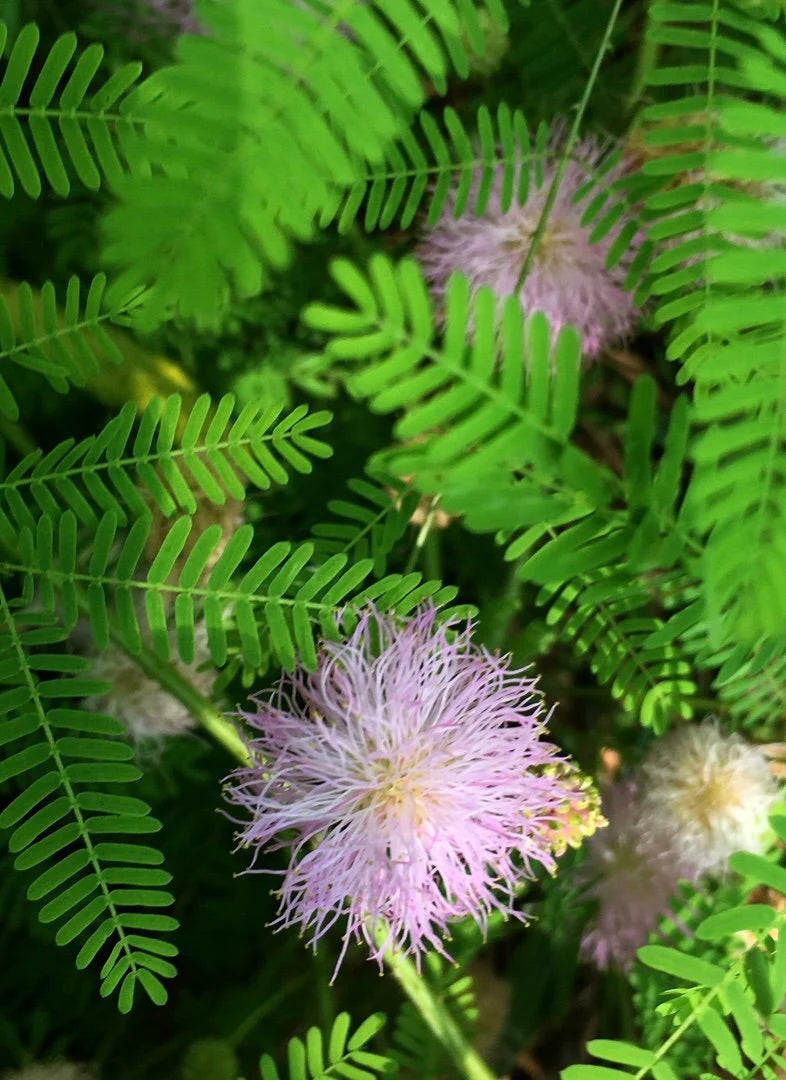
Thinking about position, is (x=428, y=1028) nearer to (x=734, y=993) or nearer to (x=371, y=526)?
(x=734, y=993)

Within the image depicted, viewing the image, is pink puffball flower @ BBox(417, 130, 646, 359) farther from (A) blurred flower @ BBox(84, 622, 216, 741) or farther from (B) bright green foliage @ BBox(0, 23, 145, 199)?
(A) blurred flower @ BBox(84, 622, 216, 741)

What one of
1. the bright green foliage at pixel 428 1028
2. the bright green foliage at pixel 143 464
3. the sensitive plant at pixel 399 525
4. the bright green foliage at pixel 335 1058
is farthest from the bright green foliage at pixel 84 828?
the bright green foliage at pixel 428 1028

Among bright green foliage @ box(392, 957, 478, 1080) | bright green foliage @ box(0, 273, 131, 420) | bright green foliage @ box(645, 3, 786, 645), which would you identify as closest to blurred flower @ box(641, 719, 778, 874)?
bright green foliage @ box(392, 957, 478, 1080)

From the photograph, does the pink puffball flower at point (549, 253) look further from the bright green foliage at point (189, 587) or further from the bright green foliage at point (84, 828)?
the bright green foliage at point (84, 828)

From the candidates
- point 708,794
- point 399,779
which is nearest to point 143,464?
point 399,779

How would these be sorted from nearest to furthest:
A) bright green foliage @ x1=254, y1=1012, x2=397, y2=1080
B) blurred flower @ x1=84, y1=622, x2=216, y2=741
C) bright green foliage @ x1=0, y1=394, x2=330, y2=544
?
bright green foliage @ x1=0, y1=394, x2=330, y2=544 → bright green foliage @ x1=254, y1=1012, x2=397, y2=1080 → blurred flower @ x1=84, y1=622, x2=216, y2=741

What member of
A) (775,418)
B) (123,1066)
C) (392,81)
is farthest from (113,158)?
(123,1066)
